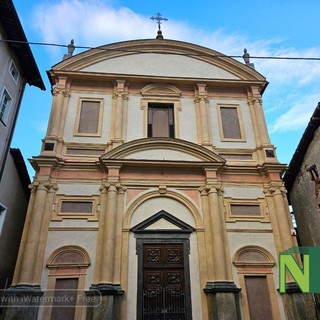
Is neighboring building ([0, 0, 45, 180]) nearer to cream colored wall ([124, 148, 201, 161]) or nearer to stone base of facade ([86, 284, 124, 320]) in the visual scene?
cream colored wall ([124, 148, 201, 161])

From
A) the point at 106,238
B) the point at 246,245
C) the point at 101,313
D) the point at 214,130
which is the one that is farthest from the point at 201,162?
the point at 101,313

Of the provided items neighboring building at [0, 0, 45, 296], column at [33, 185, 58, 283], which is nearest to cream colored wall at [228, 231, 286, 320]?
column at [33, 185, 58, 283]

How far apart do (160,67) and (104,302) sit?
10.4 meters

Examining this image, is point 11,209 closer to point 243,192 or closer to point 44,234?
point 44,234

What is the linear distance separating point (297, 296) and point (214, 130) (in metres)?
6.99

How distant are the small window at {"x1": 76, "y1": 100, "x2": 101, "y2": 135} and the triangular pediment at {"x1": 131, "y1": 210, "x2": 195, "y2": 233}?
430 cm

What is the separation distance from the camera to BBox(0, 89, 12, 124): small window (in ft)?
38.7

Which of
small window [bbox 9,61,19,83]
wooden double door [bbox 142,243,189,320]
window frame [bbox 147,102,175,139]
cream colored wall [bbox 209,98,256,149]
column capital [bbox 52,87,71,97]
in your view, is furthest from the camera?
window frame [bbox 147,102,175,139]

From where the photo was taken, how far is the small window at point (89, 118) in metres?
12.9

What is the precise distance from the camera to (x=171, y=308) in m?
9.99

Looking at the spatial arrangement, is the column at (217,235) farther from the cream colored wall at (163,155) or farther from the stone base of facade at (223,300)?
the cream colored wall at (163,155)

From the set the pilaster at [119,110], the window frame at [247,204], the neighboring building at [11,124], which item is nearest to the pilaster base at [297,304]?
the window frame at [247,204]

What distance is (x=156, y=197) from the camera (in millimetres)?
11773

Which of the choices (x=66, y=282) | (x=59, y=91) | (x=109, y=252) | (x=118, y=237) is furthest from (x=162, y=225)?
(x=59, y=91)
